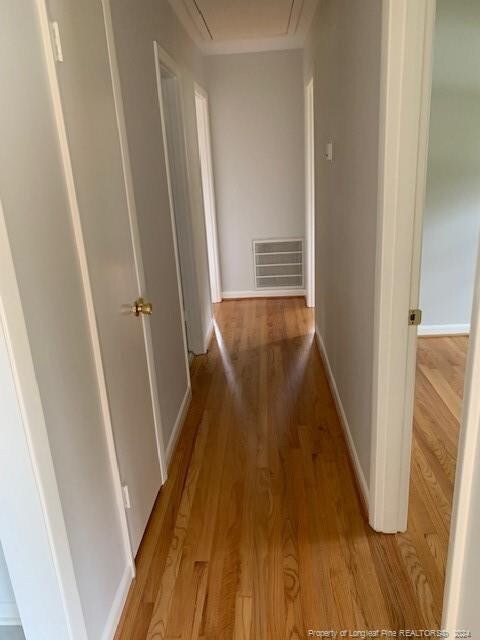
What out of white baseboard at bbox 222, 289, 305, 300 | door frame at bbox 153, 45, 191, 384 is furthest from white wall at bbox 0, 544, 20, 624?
white baseboard at bbox 222, 289, 305, 300

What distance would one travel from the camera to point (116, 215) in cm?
172

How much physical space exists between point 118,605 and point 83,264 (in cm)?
113

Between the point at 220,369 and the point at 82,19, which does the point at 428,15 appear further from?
the point at 220,369

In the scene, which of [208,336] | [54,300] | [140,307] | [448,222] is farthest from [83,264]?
[448,222]

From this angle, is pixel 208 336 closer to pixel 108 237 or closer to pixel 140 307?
pixel 140 307

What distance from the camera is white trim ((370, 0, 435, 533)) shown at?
4.51 feet

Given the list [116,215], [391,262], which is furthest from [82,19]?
[391,262]

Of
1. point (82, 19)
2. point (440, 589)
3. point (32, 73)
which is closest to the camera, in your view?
point (32, 73)

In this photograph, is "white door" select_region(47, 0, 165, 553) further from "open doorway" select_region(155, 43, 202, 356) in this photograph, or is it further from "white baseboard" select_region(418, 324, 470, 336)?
"white baseboard" select_region(418, 324, 470, 336)

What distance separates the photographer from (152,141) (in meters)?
2.35

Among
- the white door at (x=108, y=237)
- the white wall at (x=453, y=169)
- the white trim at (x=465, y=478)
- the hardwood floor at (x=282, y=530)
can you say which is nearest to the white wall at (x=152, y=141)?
the white door at (x=108, y=237)

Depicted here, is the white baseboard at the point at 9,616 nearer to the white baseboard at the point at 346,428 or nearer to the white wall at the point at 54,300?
the white wall at the point at 54,300

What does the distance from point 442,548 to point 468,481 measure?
0.96 metres

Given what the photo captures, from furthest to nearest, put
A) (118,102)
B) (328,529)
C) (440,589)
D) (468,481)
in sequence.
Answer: (328,529) < (118,102) < (440,589) < (468,481)
